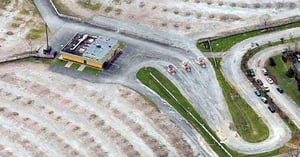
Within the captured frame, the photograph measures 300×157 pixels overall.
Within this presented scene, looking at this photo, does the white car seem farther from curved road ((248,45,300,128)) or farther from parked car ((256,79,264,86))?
parked car ((256,79,264,86))

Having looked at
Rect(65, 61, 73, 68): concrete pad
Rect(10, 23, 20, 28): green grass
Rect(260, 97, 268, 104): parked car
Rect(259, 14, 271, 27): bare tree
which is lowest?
Rect(65, 61, 73, 68): concrete pad

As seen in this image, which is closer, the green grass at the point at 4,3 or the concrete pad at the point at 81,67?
the concrete pad at the point at 81,67

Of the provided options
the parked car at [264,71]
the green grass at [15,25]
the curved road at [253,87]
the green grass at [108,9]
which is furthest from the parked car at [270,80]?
the green grass at [15,25]

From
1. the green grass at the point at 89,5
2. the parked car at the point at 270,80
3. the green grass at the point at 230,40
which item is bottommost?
the green grass at the point at 89,5

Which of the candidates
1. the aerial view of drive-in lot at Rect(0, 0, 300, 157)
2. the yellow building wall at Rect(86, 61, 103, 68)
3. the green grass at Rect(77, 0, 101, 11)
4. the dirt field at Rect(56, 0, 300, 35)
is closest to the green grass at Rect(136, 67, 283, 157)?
the aerial view of drive-in lot at Rect(0, 0, 300, 157)

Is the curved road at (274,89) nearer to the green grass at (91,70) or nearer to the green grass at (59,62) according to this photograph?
the green grass at (91,70)

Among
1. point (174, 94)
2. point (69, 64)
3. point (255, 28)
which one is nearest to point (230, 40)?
point (255, 28)

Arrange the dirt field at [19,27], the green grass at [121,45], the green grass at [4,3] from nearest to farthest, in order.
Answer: the green grass at [121,45] < the dirt field at [19,27] < the green grass at [4,3]
